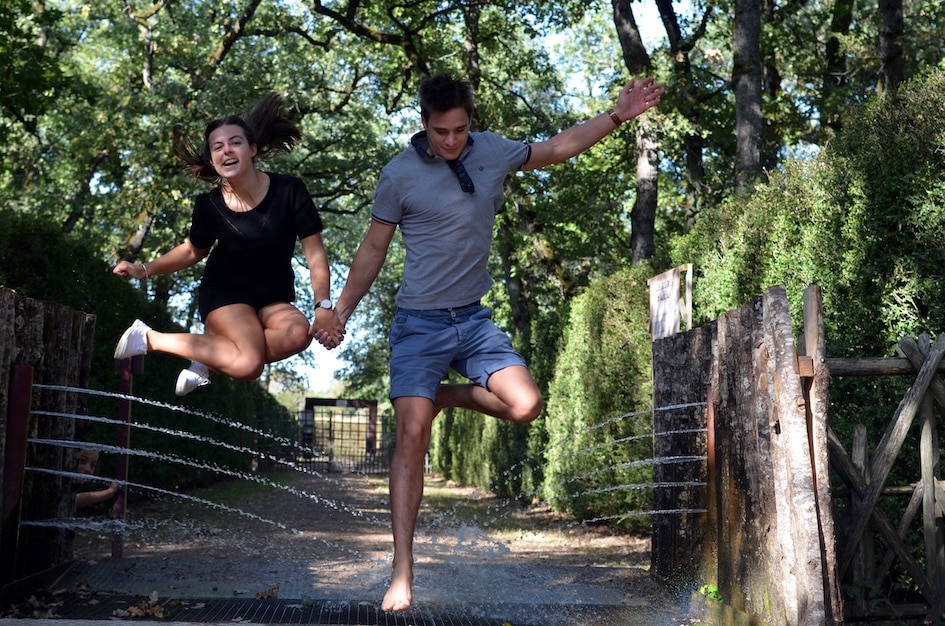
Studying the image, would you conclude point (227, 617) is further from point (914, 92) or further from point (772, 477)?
point (914, 92)

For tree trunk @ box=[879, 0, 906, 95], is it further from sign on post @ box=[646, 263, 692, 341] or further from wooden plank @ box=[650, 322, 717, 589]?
wooden plank @ box=[650, 322, 717, 589]

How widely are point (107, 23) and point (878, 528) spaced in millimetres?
28704

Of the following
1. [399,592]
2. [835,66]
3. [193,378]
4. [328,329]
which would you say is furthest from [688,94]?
[399,592]

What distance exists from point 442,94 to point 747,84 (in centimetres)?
873

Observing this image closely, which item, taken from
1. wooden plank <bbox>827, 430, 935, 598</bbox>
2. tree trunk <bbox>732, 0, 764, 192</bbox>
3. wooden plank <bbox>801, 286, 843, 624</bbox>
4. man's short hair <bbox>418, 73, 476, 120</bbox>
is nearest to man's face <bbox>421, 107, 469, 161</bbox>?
man's short hair <bbox>418, 73, 476, 120</bbox>

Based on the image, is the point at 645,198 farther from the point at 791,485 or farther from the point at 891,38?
the point at 791,485

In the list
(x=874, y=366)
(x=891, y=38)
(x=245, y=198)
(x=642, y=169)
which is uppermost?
(x=891, y=38)

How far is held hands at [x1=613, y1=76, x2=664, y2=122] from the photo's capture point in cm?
578

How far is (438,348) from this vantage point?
17.6 feet

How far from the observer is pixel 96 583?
6.83 meters

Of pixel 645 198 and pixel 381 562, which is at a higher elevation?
pixel 645 198

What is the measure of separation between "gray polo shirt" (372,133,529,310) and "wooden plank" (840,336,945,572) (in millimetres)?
2270

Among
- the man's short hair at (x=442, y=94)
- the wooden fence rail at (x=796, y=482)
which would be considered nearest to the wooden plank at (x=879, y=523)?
the wooden fence rail at (x=796, y=482)

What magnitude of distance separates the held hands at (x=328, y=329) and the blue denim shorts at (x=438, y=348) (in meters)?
0.28
